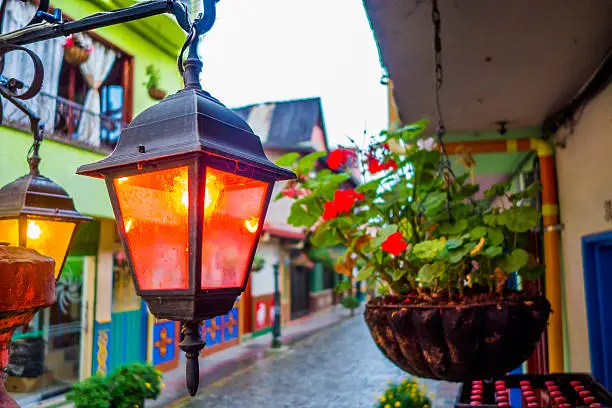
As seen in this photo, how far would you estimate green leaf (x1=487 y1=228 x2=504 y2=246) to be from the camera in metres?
2.11

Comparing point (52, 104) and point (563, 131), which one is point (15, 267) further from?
point (52, 104)

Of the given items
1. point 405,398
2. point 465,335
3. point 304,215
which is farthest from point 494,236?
point 405,398

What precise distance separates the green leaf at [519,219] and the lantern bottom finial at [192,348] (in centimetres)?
146

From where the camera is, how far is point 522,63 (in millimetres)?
2986

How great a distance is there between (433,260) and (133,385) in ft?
16.1

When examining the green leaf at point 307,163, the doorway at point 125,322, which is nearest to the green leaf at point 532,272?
the green leaf at point 307,163

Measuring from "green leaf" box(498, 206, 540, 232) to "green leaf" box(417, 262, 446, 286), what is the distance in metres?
0.42

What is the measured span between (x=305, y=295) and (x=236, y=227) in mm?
19562

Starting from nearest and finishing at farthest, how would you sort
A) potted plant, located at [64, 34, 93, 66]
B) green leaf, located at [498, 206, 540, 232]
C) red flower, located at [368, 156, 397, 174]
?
green leaf, located at [498, 206, 540, 232] → red flower, located at [368, 156, 397, 174] → potted plant, located at [64, 34, 93, 66]

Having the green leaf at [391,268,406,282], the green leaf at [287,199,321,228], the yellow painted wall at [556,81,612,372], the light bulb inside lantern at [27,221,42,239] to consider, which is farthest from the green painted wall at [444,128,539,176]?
the light bulb inside lantern at [27,221,42,239]

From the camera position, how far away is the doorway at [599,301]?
3180mm

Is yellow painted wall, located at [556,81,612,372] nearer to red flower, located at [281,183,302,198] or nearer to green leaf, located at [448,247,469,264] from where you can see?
green leaf, located at [448,247,469,264]

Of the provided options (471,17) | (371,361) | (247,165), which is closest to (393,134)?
(471,17)

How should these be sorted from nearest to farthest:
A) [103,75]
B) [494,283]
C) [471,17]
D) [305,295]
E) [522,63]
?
[494,283], [471,17], [522,63], [103,75], [305,295]
